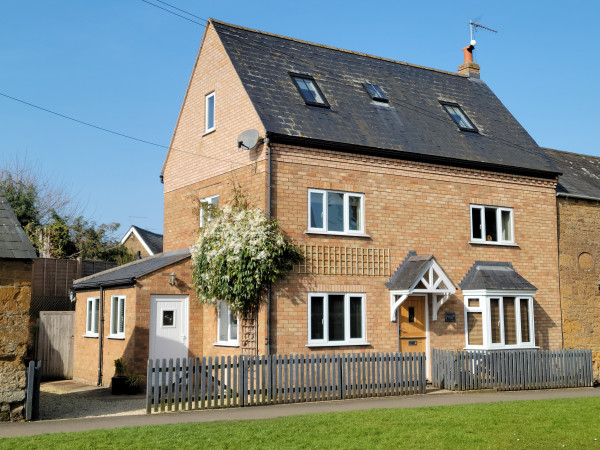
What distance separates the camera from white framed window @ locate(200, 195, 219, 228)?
18.8m

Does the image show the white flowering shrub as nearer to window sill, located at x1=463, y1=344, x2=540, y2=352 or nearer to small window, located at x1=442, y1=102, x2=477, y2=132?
window sill, located at x1=463, y1=344, x2=540, y2=352

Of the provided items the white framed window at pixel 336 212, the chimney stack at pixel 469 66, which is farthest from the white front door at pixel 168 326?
the chimney stack at pixel 469 66

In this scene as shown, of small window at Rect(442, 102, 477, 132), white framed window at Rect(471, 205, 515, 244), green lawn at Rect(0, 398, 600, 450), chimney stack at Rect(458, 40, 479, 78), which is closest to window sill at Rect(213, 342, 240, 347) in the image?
green lawn at Rect(0, 398, 600, 450)

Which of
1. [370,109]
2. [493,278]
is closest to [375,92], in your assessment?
[370,109]

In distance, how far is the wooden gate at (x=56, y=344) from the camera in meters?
22.2

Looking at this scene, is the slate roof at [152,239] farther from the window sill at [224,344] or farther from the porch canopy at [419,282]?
the porch canopy at [419,282]

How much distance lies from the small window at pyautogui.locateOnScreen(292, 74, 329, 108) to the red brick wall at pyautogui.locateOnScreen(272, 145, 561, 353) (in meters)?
2.09

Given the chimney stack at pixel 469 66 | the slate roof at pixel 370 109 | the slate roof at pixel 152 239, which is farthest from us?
the slate roof at pixel 152 239

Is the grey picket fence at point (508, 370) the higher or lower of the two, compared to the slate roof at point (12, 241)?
lower

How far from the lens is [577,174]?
982 inches

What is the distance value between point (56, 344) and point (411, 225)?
40.9ft

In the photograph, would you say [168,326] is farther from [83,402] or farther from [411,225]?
[411,225]

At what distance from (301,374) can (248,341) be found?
7.98 ft

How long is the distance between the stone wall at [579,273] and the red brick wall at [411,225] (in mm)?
479
